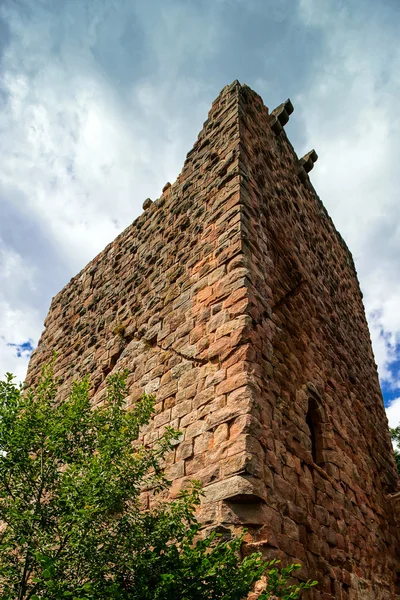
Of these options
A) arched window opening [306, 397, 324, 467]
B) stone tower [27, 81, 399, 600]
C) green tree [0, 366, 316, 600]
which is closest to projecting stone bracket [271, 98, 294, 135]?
stone tower [27, 81, 399, 600]

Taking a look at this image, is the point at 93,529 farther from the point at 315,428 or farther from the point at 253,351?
the point at 315,428

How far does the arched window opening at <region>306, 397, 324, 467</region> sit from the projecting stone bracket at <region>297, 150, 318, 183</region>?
4474 mm

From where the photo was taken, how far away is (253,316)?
4.20 metres

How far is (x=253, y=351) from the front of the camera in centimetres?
398

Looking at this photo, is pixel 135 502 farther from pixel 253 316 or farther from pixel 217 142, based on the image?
pixel 217 142

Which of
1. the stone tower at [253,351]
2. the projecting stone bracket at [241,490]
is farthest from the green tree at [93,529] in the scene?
the stone tower at [253,351]

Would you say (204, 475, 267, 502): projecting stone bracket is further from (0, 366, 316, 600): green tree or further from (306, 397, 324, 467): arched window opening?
(306, 397, 324, 467): arched window opening

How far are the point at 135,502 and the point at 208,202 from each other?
3.38m

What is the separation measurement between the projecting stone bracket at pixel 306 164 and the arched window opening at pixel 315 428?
14.7ft

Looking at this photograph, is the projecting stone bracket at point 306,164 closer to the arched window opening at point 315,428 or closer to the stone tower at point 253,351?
the stone tower at point 253,351

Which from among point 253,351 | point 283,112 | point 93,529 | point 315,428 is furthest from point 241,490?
point 283,112

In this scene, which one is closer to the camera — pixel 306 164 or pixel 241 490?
pixel 241 490

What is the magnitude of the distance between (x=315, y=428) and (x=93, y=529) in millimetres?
2755

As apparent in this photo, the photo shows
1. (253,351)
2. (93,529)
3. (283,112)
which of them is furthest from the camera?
(283,112)
